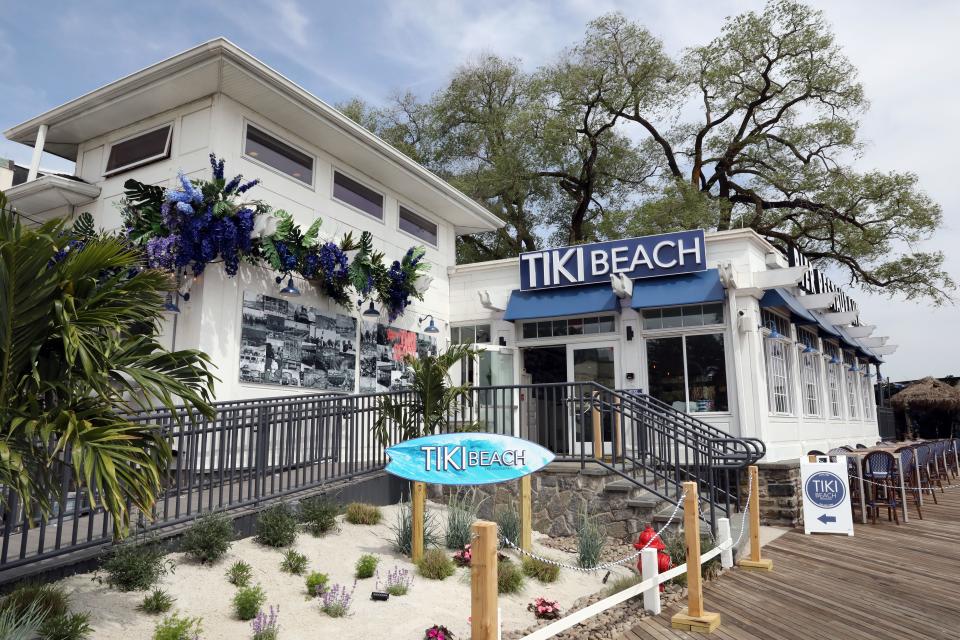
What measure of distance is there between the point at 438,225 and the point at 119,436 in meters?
11.6

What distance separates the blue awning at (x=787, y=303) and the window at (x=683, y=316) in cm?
83

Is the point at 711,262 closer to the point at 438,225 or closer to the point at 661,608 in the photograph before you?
the point at 438,225

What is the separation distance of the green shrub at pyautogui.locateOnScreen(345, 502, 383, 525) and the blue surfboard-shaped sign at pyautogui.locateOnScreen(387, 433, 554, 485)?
7.24ft

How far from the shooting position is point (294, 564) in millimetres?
5793

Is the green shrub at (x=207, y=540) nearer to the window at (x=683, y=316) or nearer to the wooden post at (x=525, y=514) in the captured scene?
the wooden post at (x=525, y=514)

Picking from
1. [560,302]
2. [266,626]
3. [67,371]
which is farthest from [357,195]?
[266,626]

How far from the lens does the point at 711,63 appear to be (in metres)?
23.0

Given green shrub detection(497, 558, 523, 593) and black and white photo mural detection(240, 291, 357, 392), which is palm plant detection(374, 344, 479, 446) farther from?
green shrub detection(497, 558, 523, 593)

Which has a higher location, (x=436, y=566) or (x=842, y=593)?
(x=436, y=566)

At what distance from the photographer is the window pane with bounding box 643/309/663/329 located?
41.0ft

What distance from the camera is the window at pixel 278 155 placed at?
10469mm

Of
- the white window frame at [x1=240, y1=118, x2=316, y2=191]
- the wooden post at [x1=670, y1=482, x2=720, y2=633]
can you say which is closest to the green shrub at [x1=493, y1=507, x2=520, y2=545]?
the wooden post at [x1=670, y1=482, x2=720, y2=633]

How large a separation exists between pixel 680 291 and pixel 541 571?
6.96 meters

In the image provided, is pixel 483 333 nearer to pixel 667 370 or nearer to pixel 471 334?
→ pixel 471 334
